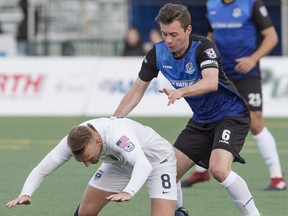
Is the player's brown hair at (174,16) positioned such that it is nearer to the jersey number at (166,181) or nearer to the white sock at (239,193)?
the jersey number at (166,181)

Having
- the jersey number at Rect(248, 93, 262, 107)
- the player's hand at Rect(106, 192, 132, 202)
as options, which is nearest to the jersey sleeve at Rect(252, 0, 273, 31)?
the jersey number at Rect(248, 93, 262, 107)

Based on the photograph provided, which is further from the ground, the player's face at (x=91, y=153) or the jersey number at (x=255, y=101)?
the player's face at (x=91, y=153)

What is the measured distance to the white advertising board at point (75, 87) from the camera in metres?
20.0

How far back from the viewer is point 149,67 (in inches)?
356

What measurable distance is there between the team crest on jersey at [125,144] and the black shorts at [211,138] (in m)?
1.19

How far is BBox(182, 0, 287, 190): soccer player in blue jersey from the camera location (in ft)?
37.3

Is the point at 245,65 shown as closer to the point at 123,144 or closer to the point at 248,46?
the point at 248,46

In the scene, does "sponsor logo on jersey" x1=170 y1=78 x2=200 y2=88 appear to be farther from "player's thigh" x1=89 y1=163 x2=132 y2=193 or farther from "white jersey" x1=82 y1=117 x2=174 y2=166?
"player's thigh" x1=89 y1=163 x2=132 y2=193

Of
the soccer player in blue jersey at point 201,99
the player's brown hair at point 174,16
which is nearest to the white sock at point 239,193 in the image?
the soccer player in blue jersey at point 201,99

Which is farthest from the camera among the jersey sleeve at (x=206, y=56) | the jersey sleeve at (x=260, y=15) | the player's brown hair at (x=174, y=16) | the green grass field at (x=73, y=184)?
the jersey sleeve at (x=260, y=15)

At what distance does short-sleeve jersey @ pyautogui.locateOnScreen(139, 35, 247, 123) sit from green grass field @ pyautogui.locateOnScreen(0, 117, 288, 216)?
1.27m

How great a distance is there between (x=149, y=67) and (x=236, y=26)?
2.64 metres

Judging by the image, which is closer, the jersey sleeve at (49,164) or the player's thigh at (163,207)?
the jersey sleeve at (49,164)

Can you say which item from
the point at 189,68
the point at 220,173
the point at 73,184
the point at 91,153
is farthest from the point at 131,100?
the point at 73,184
